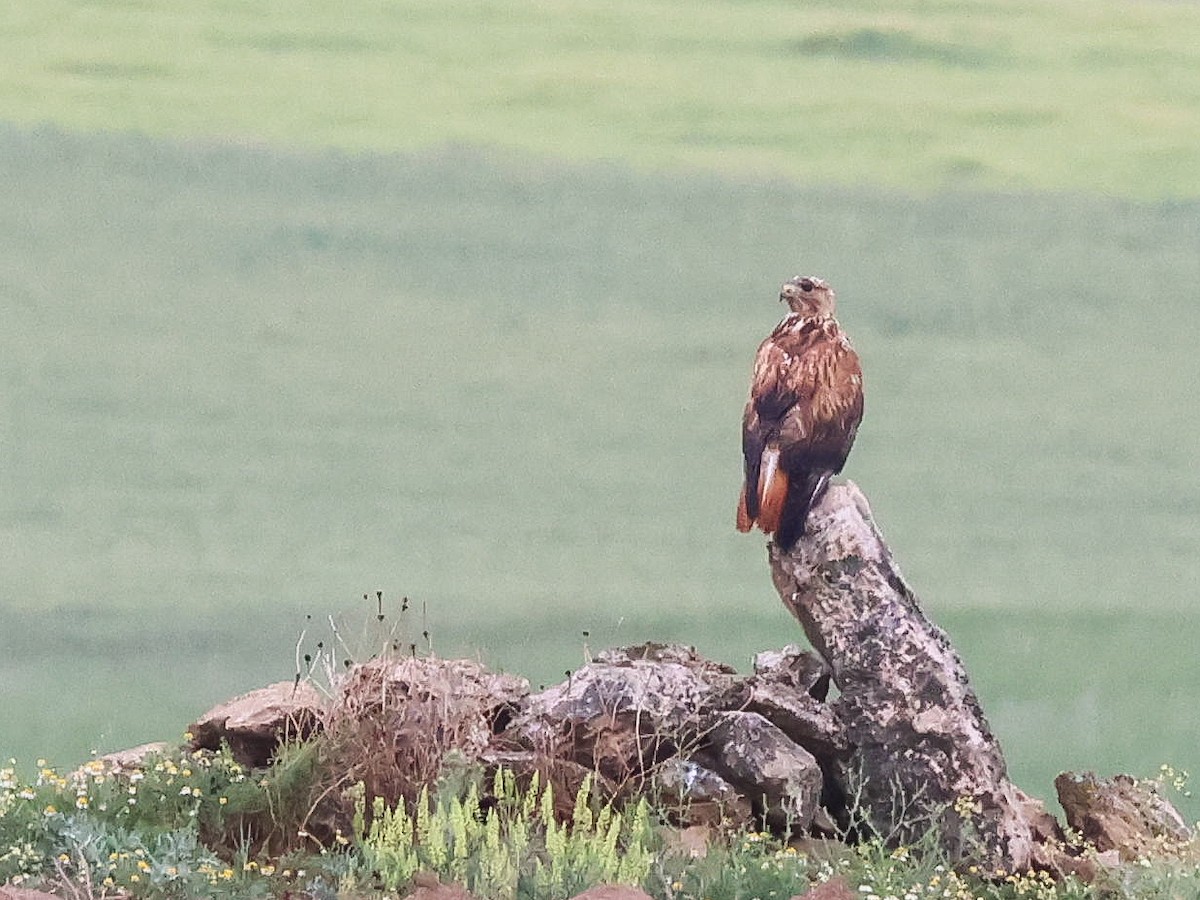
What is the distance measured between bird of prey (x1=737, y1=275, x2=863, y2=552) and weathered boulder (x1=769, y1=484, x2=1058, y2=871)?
0.14 metres

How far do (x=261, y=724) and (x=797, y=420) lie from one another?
1.99m

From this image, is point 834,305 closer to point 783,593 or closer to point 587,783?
point 783,593

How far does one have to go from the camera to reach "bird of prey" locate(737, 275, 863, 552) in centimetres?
624

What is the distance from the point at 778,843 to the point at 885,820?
57 cm

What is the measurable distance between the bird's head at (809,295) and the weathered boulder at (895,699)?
589mm

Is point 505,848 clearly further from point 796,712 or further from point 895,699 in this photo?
point 895,699

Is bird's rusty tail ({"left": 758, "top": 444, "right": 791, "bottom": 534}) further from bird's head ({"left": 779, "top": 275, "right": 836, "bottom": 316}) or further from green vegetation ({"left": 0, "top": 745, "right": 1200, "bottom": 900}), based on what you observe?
green vegetation ({"left": 0, "top": 745, "right": 1200, "bottom": 900})

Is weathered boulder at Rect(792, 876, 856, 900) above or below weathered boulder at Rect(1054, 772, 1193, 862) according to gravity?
above

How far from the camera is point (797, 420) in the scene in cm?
623

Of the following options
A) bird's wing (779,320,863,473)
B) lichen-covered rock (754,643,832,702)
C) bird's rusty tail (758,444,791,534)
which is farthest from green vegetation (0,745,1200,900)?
bird's wing (779,320,863,473)

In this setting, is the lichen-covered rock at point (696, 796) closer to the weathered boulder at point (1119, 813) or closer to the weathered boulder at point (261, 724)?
the weathered boulder at point (261, 724)

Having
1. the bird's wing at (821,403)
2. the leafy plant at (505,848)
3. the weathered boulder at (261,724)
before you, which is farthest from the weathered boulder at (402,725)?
the bird's wing at (821,403)

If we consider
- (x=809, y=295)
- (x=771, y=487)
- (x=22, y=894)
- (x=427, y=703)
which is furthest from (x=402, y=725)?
(x=809, y=295)

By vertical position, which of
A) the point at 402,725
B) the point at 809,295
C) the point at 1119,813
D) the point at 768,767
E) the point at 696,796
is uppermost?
the point at 809,295
